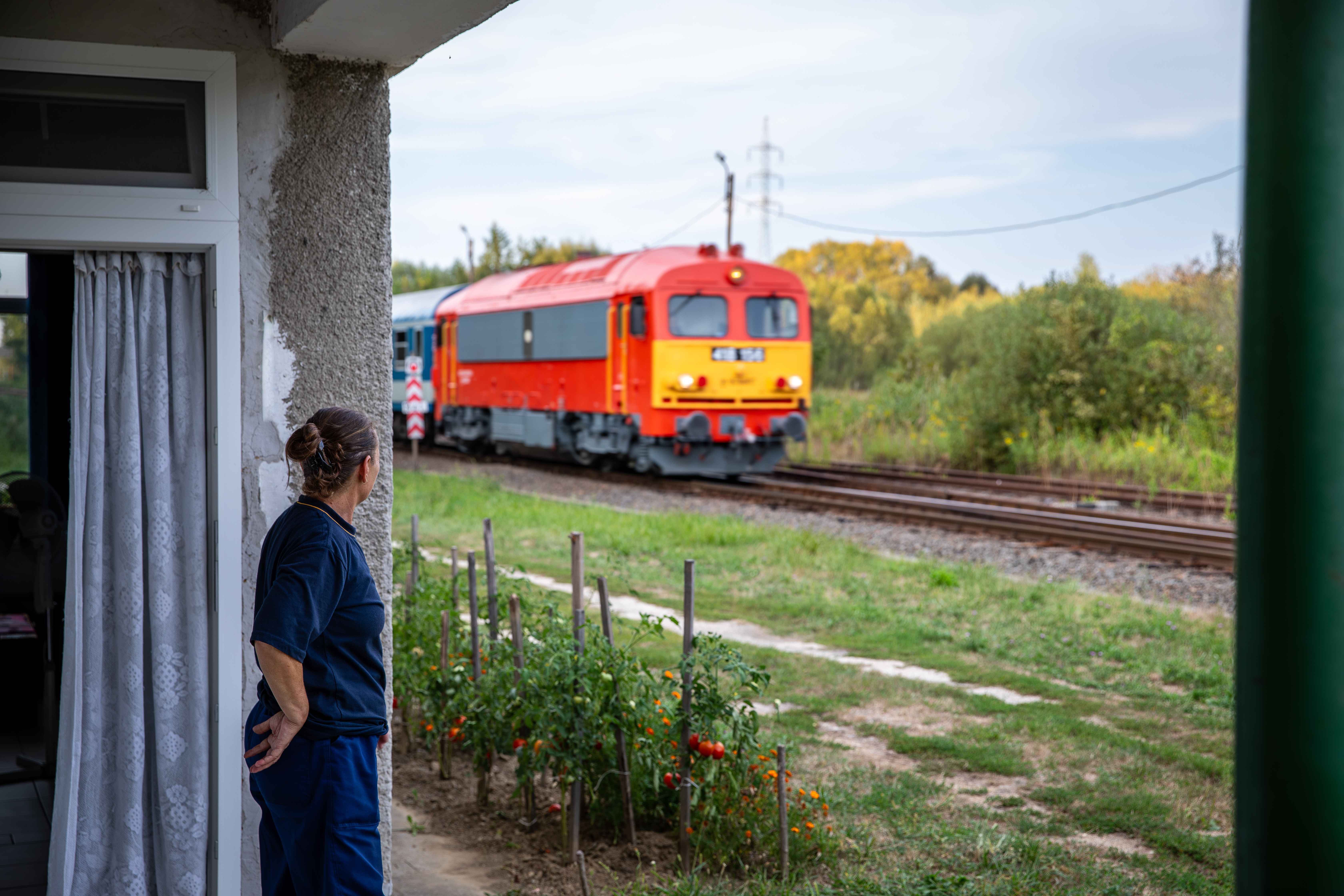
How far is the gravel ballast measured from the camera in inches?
418

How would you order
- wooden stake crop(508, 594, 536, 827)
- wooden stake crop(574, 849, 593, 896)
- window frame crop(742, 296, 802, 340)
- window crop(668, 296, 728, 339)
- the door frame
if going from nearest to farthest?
1. the door frame
2. wooden stake crop(574, 849, 593, 896)
3. wooden stake crop(508, 594, 536, 827)
4. window crop(668, 296, 728, 339)
5. window frame crop(742, 296, 802, 340)

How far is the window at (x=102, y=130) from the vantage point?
3387mm

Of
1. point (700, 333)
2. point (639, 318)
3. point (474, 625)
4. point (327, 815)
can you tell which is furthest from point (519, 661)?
point (700, 333)

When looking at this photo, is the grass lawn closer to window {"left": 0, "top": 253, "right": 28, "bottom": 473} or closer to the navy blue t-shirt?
the navy blue t-shirt

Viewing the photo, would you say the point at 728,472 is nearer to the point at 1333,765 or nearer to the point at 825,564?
the point at 825,564

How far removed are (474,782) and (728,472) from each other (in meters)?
13.6

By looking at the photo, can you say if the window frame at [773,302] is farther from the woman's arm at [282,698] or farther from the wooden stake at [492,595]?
the woman's arm at [282,698]

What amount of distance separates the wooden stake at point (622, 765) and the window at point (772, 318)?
14738 mm

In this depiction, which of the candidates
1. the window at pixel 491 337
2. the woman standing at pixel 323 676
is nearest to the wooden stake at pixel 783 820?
the woman standing at pixel 323 676

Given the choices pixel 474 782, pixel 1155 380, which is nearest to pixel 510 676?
pixel 474 782

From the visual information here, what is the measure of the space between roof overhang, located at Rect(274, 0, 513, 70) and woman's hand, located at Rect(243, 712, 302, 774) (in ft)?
6.21

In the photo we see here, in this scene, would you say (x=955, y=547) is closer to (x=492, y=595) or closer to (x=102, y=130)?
(x=492, y=595)

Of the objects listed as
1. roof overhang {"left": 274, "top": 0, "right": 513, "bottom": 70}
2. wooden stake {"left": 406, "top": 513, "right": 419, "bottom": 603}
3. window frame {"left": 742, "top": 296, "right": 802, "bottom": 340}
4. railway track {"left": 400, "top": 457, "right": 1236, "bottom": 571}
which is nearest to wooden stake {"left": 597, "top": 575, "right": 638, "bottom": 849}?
wooden stake {"left": 406, "top": 513, "right": 419, "bottom": 603}

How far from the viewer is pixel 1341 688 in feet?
2.88
